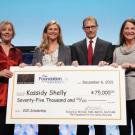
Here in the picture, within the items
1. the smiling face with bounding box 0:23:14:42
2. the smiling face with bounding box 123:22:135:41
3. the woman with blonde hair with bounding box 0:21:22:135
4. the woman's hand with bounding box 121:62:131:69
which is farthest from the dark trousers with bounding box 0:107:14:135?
the smiling face with bounding box 123:22:135:41

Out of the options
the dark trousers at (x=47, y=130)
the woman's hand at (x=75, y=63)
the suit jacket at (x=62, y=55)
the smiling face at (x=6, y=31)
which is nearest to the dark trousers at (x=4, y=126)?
the dark trousers at (x=47, y=130)

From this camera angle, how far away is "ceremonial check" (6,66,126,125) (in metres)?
2.59

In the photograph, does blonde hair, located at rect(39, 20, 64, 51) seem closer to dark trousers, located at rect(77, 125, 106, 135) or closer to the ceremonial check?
the ceremonial check

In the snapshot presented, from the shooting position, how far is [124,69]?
8.45ft

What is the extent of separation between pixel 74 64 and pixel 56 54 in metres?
0.22

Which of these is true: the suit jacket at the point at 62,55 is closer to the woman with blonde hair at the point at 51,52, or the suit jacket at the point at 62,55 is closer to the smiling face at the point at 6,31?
the woman with blonde hair at the point at 51,52

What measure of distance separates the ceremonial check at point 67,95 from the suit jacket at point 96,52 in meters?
0.15

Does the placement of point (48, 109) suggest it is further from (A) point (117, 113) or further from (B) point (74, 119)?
(A) point (117, 113)

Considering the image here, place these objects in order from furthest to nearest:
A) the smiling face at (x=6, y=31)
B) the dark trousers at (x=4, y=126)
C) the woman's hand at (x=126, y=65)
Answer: the smiling face at (x=6, y=31) → the dark trousers at (x=4, y=126) → the woman's hand at (x=126, y=65)

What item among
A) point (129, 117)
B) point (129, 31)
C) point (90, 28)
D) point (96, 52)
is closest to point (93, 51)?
point (96, 52)

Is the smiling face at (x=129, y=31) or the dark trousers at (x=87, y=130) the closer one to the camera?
the smiling face at (x=129, y=31)

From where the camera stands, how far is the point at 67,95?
2.66 meters

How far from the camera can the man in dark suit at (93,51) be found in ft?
9.12

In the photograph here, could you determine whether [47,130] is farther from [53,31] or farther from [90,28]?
[90,28]
